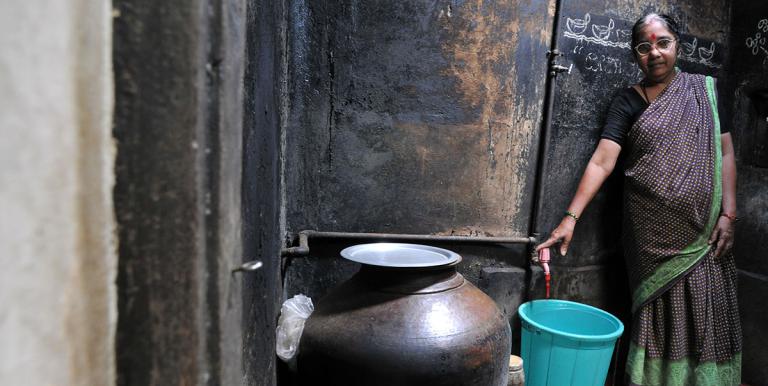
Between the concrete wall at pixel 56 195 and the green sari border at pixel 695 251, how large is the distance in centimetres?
297

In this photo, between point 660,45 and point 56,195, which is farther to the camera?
point 660,45

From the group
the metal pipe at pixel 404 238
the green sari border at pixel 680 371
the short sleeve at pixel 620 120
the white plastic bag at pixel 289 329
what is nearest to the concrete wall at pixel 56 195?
the white plastic bag at pixel 289 329

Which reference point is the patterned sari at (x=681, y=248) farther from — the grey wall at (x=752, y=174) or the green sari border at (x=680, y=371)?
the grey wall at (x=752, y=174)

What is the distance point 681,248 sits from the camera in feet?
9.04

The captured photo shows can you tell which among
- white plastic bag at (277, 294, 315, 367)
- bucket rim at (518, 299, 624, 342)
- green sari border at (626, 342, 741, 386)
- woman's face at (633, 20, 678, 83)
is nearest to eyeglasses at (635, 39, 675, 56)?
woman's face at (633, 20, 678, 83)

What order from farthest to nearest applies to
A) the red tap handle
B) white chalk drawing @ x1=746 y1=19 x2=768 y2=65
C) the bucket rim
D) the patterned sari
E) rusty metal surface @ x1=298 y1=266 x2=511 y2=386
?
white chalk drawing @ x1=746 y1=19 x2=768 y2=65 < the red tap handle < the patterned sari < the bucket rim < rusty metal surface @ x1=298 y1=266 x2=511 y2=386

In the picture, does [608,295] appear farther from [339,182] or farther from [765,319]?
[339,182]

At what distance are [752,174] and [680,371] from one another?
1.54 m

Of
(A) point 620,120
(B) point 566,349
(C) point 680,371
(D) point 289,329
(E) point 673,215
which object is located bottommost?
(C) point 680,371

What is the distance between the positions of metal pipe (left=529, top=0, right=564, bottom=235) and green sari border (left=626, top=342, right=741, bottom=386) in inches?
40.4

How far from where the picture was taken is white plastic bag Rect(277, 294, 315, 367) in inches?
78.7

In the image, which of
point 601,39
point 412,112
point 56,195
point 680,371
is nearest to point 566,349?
A: point 680,371

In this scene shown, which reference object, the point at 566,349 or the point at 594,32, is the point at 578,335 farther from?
the point at 594,32

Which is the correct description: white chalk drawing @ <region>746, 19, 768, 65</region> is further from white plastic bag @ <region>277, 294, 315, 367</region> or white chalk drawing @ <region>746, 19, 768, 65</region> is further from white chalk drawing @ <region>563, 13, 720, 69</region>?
white plastic bag @ <region>277, 294, 315, 367</region>
